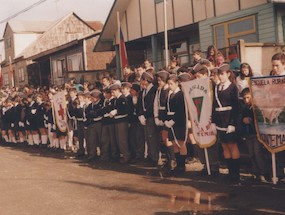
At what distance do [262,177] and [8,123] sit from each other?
12.5 meters

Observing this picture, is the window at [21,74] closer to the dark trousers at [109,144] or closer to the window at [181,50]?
the window at [181,50]

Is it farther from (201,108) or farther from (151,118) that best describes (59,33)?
(201,108)

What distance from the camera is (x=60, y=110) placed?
12562 millimetres

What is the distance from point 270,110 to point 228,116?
2.44 feet

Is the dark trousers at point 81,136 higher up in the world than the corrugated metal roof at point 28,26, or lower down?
lower down

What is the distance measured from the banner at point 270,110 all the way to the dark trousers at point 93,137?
497cm

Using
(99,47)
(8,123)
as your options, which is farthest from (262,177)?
(99,47)

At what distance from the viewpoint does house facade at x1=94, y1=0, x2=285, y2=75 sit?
47.1 ft

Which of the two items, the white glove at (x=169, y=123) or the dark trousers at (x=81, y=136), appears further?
the dark trousers at (x=81, y=136)

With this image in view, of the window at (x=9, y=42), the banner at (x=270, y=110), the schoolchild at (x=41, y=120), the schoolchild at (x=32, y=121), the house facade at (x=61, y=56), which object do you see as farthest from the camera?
the window at (x=9, y=42)

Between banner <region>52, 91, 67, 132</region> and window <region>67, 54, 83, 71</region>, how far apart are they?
1603 centimetres

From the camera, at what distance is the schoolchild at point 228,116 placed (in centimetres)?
696

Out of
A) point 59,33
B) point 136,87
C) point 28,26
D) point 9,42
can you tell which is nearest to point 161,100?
point 136,87

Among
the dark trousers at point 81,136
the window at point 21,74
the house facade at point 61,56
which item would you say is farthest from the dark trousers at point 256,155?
the window at point 21,74
